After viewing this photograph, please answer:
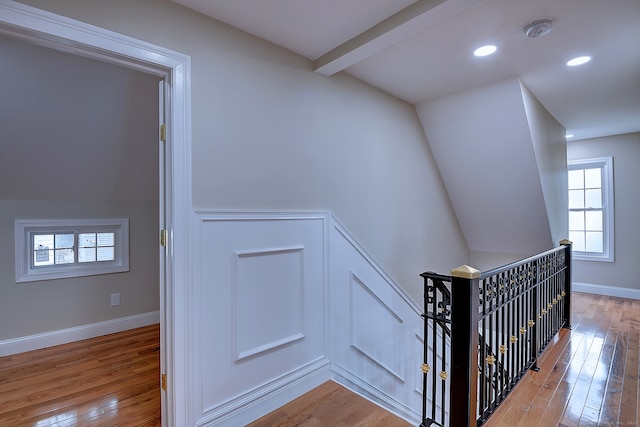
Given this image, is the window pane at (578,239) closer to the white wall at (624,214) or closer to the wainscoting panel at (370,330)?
the white wall at (624,214)

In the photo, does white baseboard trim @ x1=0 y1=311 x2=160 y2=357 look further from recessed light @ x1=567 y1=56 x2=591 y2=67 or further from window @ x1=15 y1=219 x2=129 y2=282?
recessed light @ x1=567 y1=56 x2=591 y2=67

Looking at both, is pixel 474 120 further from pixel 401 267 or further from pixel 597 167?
pixel 597 167

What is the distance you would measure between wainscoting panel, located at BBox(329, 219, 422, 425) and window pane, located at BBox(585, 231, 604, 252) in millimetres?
3872

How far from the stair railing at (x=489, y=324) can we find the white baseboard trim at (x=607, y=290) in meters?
2.30

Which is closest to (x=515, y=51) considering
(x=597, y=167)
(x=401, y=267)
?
(x=401, y=267)

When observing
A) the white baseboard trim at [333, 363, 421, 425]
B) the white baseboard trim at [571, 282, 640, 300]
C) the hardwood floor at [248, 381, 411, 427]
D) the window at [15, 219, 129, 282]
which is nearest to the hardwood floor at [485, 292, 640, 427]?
the hardwood floor at [248, 381, 411, 427]

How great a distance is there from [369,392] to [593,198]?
5.02 m

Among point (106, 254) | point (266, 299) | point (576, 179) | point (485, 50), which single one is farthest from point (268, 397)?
point (576, 179)

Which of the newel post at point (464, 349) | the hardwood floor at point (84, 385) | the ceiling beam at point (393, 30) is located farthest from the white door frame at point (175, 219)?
the newel post at point (464, 349)

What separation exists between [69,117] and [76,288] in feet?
5.67

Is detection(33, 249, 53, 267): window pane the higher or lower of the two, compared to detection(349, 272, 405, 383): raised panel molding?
higher

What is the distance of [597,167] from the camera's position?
503 centimetres

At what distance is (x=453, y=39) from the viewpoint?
2.15 meters

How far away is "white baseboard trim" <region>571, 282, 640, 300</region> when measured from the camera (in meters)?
4.68
